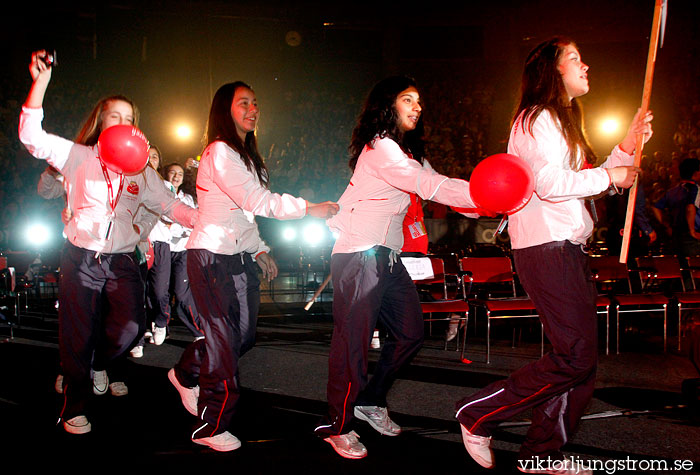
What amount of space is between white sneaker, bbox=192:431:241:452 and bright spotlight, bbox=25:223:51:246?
6908 mm

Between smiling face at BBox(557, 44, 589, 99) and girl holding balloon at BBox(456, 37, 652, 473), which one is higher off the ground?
smiling face at BBox(557, 44, 589, 99)

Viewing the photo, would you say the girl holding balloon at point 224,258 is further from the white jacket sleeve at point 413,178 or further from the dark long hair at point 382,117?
the dark long hair at point 382,117

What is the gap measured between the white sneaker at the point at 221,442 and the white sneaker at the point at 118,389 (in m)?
1.29

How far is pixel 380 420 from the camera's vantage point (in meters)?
2.95

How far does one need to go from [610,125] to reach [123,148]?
39.0 feet

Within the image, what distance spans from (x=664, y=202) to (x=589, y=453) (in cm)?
489

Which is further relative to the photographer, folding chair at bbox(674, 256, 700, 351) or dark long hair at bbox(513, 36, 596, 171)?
folding chair at bbox(674, 256, 700, 351)

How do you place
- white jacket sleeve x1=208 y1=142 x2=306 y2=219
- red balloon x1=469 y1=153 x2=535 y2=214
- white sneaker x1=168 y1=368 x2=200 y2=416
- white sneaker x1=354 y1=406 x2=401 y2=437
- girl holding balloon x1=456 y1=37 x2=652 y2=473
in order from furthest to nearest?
white sneaker x1=168 y1=368 x2=200 y2=416, white sneaker x1=354 y1=406 x2=401 y2=437, white jacket sleeve x1=208 y1=142 x2=306 y2=219, girl holding balloon x1=456 y1=37 x2=652 y2=473, red balloon x1=469 y1=153 x2=535 y2=214

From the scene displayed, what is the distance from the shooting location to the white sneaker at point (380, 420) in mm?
2932

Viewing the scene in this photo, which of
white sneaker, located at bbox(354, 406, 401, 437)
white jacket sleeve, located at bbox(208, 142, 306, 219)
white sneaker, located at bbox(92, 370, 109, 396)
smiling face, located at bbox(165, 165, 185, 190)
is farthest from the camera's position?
smiling face, located at bbox(165, 165, 185, 190)

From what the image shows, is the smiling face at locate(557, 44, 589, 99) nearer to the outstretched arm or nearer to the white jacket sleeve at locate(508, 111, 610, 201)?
the white jacket sleeve at locate(508, 111, 610, 201)

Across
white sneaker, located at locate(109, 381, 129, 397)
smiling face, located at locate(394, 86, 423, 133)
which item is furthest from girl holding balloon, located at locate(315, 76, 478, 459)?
white sneaker, located at locate(109, 381, 129, 397)

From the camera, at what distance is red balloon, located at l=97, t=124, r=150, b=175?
8.64ft

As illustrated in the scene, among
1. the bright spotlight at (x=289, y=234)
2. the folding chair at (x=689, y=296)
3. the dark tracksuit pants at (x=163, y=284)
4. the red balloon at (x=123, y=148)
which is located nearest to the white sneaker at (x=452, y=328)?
the folding chair at (x=689, y=296)
